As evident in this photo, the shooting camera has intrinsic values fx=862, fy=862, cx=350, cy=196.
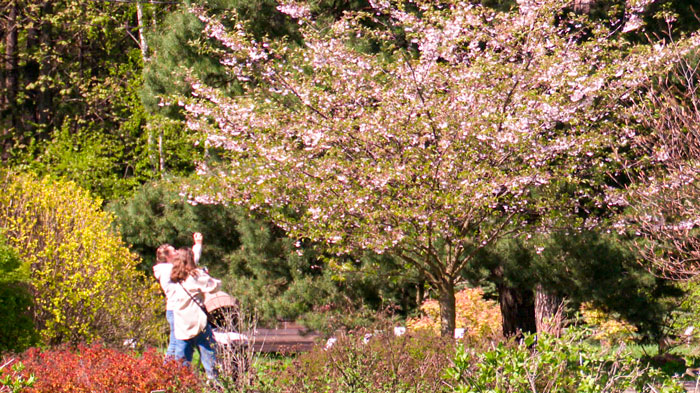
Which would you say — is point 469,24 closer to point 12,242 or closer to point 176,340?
point 176,340

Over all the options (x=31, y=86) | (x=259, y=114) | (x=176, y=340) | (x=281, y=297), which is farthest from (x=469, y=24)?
(x=31, y=86)

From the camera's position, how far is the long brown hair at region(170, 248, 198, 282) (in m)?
7.49

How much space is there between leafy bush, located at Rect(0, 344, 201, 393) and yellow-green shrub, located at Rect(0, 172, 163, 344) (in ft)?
10.9

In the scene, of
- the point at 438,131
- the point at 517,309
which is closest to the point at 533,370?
the point at 438,131

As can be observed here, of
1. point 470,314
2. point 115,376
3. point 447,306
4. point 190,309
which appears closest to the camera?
point 115,376

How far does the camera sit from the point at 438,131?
8305mm

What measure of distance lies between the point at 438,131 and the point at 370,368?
293 cm

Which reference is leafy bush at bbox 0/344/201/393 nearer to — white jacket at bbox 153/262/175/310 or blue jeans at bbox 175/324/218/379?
blue jeans at bbox 175/324/218/379

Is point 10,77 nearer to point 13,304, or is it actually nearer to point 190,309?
point 13,304

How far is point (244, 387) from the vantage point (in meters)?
5.68

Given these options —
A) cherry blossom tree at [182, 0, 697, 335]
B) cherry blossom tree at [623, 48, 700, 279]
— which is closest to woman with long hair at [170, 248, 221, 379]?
cherry blossom tree at [182, 0, 697, 335]

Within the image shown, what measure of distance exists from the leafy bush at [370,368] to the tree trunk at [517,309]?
15.5 feet

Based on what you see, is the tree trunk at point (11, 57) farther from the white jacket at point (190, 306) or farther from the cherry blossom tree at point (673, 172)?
the cherry blossom tree at point (673, 172)

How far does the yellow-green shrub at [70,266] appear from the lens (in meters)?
9.86
